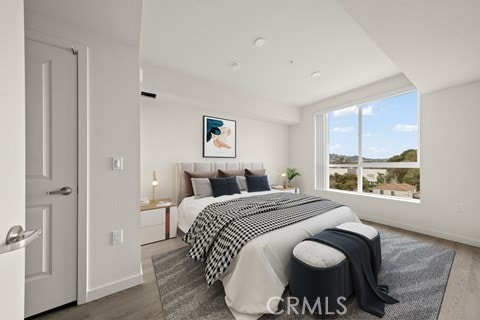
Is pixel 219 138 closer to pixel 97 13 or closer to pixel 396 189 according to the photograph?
pixel 97 13

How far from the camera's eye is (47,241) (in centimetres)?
147

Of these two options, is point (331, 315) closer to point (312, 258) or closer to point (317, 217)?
point (312, 258)

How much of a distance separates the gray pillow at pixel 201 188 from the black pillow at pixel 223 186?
8 cm

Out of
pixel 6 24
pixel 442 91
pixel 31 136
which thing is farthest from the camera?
pixel 442 91

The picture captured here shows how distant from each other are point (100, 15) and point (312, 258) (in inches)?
96.3

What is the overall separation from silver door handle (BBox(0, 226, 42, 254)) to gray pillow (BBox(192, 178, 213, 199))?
2518 millimetres

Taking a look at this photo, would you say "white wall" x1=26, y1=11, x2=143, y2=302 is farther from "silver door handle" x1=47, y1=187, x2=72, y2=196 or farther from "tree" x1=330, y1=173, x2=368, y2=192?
"tree" x1=330, y1=173, x2=368, y2=192

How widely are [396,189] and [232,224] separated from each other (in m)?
3.38

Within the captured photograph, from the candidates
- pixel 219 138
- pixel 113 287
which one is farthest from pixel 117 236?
pixel 219 138

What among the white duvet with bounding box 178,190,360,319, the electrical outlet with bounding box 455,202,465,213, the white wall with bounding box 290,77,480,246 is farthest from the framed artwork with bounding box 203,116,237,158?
the electrical outlet with bounding box 455,202,465,213

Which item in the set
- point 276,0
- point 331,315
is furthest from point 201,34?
point 331,315

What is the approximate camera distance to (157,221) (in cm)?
278

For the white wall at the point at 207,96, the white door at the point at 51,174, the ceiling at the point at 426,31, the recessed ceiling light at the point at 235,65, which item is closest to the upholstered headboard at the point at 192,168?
the white wall at the point at 207,96

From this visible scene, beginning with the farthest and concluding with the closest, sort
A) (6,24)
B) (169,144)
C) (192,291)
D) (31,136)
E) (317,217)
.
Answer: (169,144)
(317,217)
(192,291)
(31,136)
(6,24)
